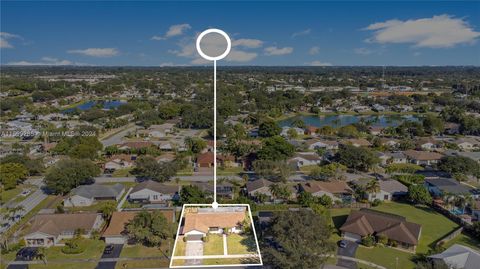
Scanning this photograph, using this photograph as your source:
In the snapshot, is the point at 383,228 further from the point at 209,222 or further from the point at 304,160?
the point at 209,222

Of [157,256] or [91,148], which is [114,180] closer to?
[91,148]

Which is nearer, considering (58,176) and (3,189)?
(58,176)

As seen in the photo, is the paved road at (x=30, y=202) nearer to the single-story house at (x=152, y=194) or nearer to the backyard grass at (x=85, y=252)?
the backyard grass at (x=85, y=252)

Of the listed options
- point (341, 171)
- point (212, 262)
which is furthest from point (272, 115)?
point (212, 262)

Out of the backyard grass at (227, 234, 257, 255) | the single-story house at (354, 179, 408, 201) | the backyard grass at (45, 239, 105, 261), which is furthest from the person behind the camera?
the single-story house at (354, 179, 408, 201)

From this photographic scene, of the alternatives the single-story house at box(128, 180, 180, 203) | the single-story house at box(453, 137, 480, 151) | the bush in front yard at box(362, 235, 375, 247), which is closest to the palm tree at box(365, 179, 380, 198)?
the bush in front yard at box(362, 235, 375, 247)

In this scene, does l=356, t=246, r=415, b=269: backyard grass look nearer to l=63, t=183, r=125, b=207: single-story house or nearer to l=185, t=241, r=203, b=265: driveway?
l=185, t=241, r=203, b=265: driveway

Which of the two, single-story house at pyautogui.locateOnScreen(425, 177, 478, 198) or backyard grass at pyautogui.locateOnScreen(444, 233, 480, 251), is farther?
single-story house at pyautogui.locateOnScreen(425, 177, 478, 198)
